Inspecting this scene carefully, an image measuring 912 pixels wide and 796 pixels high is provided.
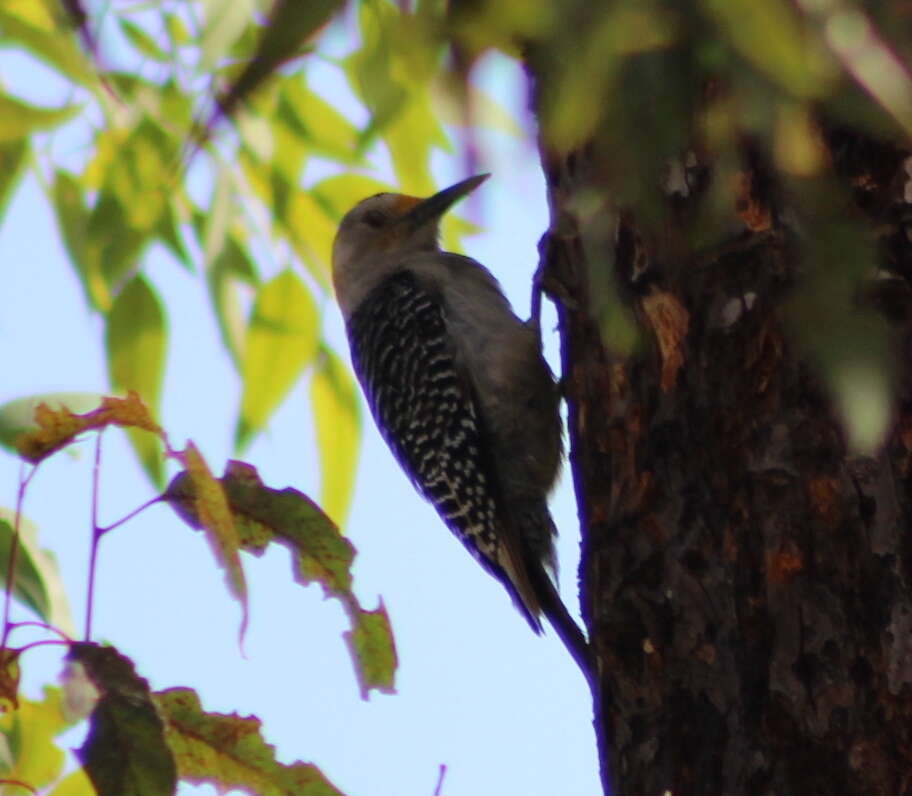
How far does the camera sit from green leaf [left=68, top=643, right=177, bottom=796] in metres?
1.57

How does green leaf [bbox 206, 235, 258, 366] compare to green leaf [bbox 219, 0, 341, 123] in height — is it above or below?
above

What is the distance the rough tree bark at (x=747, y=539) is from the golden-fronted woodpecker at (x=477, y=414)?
1.46 metres

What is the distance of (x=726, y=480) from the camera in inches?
93.4

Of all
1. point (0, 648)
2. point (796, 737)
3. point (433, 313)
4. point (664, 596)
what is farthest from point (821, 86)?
point (433, 313)

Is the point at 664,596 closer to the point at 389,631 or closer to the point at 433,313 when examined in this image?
the point at 389,631

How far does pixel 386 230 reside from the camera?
5230 millimetres

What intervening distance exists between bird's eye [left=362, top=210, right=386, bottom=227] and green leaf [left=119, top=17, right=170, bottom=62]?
2091 mm

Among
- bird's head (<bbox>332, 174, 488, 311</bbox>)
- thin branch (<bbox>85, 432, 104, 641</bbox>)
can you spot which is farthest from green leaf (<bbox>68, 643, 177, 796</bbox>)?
bird's head (<bbox>332, 174, 488, 311</bbox>)

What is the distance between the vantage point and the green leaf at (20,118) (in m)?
2.00

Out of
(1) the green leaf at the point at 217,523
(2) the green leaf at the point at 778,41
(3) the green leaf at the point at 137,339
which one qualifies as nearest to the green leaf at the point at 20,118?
(1) the green leaf at the point at 217,523

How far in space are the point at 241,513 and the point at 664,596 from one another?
0.82 metres

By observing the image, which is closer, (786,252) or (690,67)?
(690,67)

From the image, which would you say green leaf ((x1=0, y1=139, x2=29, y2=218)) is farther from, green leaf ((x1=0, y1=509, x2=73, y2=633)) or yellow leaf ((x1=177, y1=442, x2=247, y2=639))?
yellow leaf ((x1=177, y1=442, x2=247, y2=639))

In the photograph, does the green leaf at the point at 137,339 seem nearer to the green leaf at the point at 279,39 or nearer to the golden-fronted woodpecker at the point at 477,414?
the golden-fronted woodpecker at the point at 477,414
